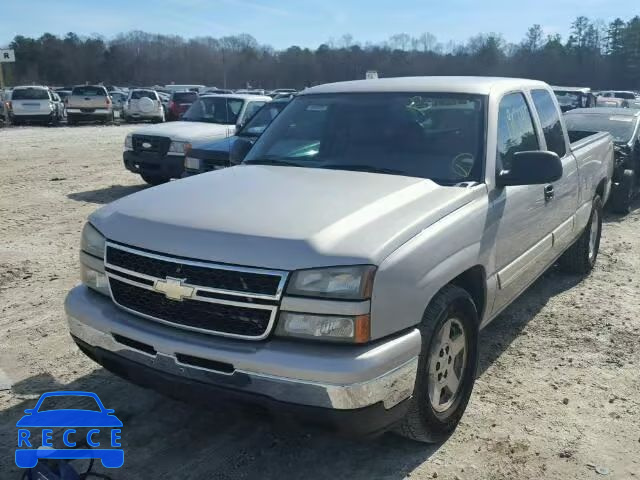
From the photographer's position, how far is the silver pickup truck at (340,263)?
8.39 feet

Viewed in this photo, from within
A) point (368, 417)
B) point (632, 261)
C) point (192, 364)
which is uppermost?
point (192, 364)

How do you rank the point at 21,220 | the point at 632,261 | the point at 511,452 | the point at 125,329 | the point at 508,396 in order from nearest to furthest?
the point at 125,329
the point at 511,452
the point at 508,396
the point at 632,261
the point at 21,220

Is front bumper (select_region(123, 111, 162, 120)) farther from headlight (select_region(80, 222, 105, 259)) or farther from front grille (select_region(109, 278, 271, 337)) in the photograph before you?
front grille (select_region(109, 278, 271, 337))

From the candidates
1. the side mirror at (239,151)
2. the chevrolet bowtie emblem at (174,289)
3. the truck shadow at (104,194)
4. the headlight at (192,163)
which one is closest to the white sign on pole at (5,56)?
the truck shadow at (104,194)

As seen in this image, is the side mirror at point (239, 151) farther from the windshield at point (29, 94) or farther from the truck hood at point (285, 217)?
the windshield at point (29, 94)

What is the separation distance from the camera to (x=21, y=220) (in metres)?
8.43

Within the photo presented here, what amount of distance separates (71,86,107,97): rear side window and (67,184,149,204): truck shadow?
61.7 ft

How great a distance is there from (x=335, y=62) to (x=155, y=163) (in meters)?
78.2

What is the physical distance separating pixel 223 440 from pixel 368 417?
1062 millimetres

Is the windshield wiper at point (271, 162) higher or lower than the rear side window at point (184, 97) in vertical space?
lower

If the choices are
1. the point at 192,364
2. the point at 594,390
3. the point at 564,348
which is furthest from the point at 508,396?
the point at 192,364

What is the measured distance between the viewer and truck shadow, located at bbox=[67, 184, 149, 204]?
10.1 m

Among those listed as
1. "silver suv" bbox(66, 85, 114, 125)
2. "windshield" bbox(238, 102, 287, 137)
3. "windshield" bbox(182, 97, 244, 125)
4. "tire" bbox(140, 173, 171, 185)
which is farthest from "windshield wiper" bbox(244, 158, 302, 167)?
"silver suv" bbox(66, 85, 114, 125)

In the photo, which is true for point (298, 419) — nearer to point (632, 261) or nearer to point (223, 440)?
point (223, 440)
